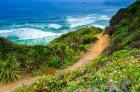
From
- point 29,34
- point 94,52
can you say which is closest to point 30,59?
point 94,52

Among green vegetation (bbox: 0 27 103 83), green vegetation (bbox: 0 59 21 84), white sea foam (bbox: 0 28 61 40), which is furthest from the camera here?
white sea foam (bbox: 0 28 61 40)

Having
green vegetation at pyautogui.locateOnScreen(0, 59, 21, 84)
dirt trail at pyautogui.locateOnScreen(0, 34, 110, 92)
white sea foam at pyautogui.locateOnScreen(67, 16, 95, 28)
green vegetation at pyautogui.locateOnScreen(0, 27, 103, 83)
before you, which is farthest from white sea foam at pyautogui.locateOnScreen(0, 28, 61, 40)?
green vegetation at pyautogui.locateOnScreen(0, 59, 21, 84)

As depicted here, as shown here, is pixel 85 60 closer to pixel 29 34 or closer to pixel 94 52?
pixel 94 52

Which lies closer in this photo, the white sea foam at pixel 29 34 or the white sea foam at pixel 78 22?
the white sea foam at pixel 29 34

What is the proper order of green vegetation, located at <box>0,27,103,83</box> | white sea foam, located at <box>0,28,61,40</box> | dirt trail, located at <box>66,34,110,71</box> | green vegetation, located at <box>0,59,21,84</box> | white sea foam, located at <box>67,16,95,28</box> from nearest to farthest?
green vegetation, located at <box>0,59,21,84</box> < green vegetation, located at <box>0,27,103,83</box> < dirt trail, located at <box>66,34,110,71</box> < white sea foam, located at <box>0,28,61,40</box> < white sea foam, located at <box>67,16,95,28</box>

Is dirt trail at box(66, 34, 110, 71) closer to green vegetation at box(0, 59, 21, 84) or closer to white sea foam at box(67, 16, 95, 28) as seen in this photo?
green vegetation at box(0, 59, 21, 84)

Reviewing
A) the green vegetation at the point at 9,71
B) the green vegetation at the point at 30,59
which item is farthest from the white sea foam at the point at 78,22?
the green vegetation at the point at 9,71

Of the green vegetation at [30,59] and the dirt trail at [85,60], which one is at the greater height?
the green vegetation at [30,59]

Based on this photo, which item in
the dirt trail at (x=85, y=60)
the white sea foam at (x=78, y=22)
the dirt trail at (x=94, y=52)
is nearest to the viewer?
the dirt trail at (x=85, y=60)

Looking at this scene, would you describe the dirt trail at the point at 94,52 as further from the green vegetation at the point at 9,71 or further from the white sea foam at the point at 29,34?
the white sea foam at the point at 29,34

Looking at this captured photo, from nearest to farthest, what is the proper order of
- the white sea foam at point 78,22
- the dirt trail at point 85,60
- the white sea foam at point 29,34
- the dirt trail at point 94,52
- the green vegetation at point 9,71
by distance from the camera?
the dirt trail at point 85,60 < the green vegetation at point 9,71 < the dirt trail at point 94,52 < the white sea foam at point 29,34 < the white sea foam at point 78,22

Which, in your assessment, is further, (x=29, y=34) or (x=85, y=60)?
(x=29, y=34)

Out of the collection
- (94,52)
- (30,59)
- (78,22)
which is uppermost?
(30,59)

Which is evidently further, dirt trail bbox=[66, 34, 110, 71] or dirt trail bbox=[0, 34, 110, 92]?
dirt trail bbox=[66, 34, 110, 71]
